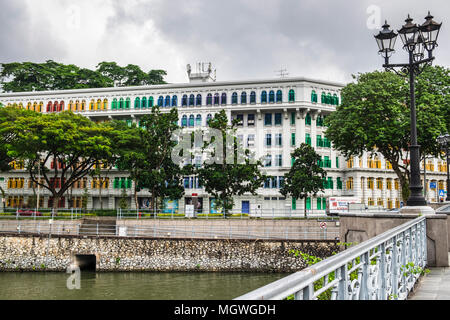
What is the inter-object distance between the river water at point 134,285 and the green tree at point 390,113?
479 inches

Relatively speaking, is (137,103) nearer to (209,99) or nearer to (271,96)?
(209,99)

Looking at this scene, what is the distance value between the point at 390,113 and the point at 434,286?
82.5ft

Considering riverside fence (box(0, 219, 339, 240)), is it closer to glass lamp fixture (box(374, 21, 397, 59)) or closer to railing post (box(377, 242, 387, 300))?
glass lamp fixture (box(374, 21, 397, 59))

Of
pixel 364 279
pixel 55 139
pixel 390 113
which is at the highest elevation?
pixel 390 113

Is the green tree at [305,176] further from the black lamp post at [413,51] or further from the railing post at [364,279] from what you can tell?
the railing post at [364,279]

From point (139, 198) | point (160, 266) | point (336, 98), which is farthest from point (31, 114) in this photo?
point (336, 98)

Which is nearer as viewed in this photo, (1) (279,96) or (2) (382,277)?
(2) (382,277)

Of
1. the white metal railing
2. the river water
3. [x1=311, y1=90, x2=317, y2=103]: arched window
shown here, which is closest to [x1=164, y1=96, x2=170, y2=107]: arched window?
[x1=311, y1=90, x2=317, y2=103]: arched window

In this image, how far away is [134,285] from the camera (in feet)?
77.6

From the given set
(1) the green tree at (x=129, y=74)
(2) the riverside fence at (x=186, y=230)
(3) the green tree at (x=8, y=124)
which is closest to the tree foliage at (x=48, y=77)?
(1) the green tree at (x=129, y=74)

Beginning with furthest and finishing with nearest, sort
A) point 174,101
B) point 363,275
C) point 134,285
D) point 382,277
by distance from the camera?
point 174,101, point 134,285, point 382,277, point 363,275

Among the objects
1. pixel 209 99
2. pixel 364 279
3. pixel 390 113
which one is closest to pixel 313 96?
pixel 209 99

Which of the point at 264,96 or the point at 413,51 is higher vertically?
the point at 264,96

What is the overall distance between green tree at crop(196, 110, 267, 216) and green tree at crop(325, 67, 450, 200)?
7617 mm
